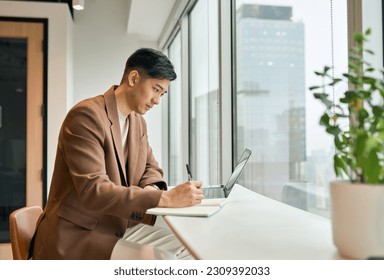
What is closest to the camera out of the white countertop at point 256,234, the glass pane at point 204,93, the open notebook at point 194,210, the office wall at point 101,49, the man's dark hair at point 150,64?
the white countertop at point 256,234

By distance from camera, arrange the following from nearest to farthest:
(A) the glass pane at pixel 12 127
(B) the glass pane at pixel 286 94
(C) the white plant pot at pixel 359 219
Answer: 1. (C) the white plant pot at pixel 359 219
2. (B) the glass pane at pixel 286 94
3. (A) the glass pane at pixel 12 127

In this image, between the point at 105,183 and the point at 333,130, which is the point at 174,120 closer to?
the point at 105,183

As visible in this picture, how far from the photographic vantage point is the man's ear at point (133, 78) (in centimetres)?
150

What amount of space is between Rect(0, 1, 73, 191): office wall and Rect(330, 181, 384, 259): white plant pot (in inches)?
119

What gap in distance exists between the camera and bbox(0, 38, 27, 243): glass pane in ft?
11.0

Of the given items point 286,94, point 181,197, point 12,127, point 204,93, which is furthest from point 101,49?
point 181,197

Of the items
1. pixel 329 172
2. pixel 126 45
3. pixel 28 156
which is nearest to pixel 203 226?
pixel 329 172

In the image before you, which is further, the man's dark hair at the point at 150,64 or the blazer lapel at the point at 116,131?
the man's dark hair at the point at 150,64

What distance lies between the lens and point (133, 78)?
150cm

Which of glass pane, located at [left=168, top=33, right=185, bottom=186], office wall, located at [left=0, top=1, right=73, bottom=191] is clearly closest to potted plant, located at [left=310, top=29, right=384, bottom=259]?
office wall, located at [left=0, top=1, right=73, bottom=191]

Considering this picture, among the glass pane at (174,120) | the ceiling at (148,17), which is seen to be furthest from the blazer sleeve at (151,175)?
the glass pane at (174,120)

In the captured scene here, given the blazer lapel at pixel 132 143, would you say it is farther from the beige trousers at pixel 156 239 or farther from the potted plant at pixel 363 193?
the potted plant at pixel 363 193
